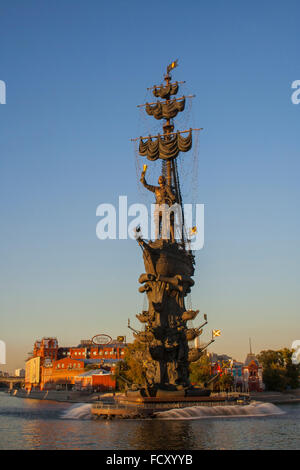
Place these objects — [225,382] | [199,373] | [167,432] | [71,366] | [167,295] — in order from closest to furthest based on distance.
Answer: [167,432] → [167,295] → [199,373] → [225,382] → [71,366]

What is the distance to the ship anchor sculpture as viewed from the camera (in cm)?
4575

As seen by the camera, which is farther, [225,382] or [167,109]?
[225,382]

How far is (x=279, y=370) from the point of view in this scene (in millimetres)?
93312

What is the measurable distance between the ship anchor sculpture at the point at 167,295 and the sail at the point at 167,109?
262cm

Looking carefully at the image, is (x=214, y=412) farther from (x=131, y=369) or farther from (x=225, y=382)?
(x=225, y=382)

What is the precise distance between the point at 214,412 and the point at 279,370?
5771 cm

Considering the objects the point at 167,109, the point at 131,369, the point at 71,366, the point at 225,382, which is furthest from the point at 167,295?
the point at 71,366

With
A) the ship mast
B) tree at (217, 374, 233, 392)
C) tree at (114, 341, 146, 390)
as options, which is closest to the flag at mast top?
the ship mast

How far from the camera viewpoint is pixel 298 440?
28.0m

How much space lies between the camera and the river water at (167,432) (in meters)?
25.6
